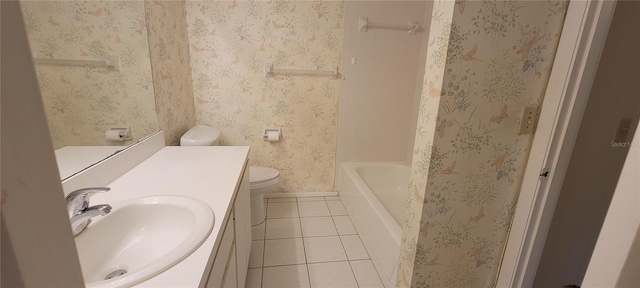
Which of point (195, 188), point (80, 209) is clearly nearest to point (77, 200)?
point (80, 209)

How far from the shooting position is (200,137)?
6.03 feet

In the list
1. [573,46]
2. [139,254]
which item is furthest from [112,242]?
[573,46]

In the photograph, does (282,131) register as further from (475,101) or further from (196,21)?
(475,101)

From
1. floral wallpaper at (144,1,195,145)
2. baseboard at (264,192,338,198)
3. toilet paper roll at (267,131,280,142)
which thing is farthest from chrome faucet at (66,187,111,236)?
baseboard at (264,192,338,198)

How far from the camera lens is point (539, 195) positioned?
922mm

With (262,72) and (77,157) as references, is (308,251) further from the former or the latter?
(262,72)

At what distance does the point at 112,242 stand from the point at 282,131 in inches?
66.5

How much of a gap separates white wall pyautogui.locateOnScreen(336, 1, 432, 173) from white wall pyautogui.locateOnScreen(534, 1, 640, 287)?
147 centimetres

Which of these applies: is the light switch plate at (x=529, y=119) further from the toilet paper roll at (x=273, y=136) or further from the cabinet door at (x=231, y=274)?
the toilet paper roll at (x=273, y=136)

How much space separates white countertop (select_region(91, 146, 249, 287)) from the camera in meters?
0.60

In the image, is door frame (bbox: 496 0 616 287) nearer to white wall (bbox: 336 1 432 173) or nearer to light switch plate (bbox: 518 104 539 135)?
light switch plate (bbox: 518 104 539 135)

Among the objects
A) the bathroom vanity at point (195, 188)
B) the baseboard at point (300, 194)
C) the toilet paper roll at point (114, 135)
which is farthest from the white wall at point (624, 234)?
the baseboard at point (300, 194)

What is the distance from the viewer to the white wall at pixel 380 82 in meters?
2.24

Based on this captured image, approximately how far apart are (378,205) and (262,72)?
4.88 ft
